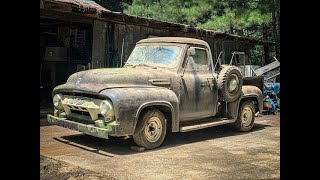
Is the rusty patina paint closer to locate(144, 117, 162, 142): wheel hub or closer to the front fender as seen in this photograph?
the front fender

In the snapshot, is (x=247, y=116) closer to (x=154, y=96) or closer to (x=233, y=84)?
(x=233, y=84)

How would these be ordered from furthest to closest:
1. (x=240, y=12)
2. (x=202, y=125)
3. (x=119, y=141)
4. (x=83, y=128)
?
1. (x=202, y=125)
2. (x=240, y=12)
3. (x=119, y=141)
4. (x=83, y=128)

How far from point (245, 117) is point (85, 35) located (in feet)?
11.4

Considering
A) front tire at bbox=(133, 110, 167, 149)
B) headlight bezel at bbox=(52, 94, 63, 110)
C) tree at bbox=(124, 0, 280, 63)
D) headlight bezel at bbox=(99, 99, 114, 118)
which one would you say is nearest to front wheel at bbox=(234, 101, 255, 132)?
tree at bbox=(124, 0, 280, 63)

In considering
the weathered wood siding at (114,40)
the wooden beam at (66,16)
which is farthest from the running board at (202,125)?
the wooden beam at (66,16)

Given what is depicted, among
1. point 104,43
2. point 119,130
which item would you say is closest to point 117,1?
point 104,43

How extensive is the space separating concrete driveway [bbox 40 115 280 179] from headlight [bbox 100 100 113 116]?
389 mm

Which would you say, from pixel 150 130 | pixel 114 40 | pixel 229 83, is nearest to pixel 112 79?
pixel 150 130

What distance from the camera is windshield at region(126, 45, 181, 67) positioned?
4441mm

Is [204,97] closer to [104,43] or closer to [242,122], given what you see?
[242,122]

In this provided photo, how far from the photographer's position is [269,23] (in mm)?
4145

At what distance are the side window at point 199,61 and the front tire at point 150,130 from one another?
93 centimetres

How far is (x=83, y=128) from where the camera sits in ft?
12.1
